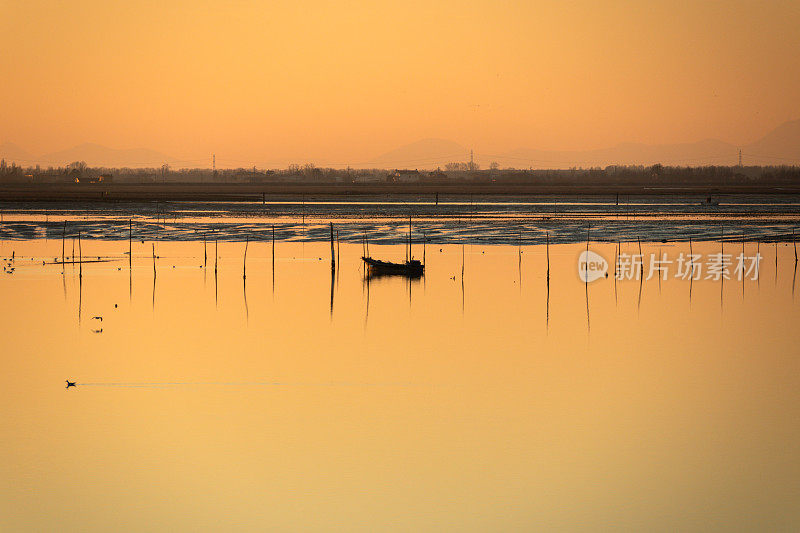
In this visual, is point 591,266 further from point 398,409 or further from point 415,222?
point 415,222

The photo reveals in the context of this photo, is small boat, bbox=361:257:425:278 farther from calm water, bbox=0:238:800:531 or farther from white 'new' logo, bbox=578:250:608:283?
white 'new' logo, bbox=578:250:608:283

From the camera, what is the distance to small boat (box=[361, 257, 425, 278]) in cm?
3512

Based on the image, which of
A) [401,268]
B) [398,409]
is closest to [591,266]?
[401,268]

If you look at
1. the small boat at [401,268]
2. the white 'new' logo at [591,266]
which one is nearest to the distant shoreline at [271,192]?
the white 'new' logo at [591,266]

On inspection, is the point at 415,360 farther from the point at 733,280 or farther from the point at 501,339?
the point at 733,280

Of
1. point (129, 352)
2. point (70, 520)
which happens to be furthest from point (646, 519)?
point (129, 352)

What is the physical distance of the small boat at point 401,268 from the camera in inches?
1383

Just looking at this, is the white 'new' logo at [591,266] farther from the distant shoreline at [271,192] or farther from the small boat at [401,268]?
the distant shoreline at [271,192]

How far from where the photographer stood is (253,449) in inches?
566

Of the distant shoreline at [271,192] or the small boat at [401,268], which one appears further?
the distant shoreline at [271,192]

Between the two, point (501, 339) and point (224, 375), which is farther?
point (501, 339)

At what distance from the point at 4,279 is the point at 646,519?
2788 cm

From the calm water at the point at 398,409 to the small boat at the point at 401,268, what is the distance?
330 cm

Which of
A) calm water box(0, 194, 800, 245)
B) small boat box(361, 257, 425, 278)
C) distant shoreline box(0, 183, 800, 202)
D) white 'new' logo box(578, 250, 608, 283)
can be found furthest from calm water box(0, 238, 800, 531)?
distant shoreline box(0, 183, 800, 202)
